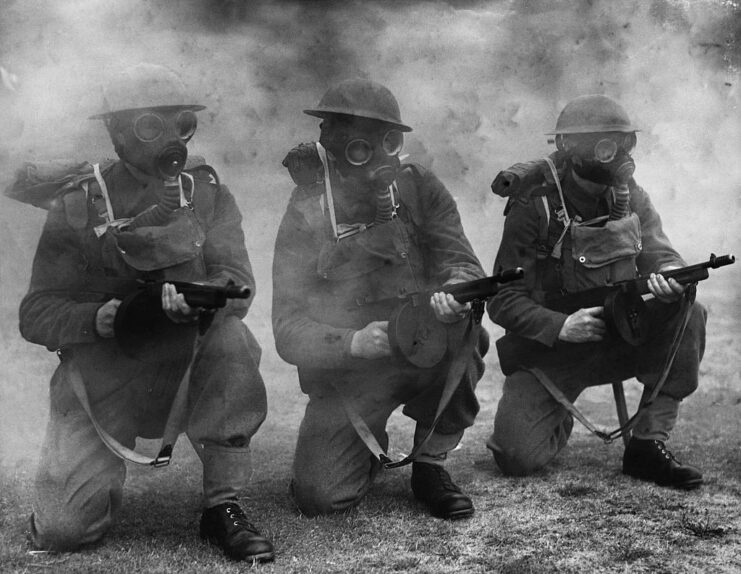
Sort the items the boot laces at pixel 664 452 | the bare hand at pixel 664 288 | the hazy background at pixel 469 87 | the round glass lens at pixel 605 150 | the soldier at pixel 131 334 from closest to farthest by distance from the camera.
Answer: the soldier at pixel 131 334 → the bare hand at pixel 664 288 → the boot laces at pixel 664 452 → the round glass lens at pixel 605 150 → the hazy background at pixel 469 87

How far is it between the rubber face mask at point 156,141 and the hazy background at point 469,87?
2206mm

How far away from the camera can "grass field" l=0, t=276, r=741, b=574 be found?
11.1 feet

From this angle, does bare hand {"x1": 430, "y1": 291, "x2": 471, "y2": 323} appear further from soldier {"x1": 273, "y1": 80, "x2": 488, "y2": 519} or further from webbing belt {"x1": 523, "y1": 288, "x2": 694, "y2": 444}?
webbing belt {"x1": 523, "y1": 288, "x2": 694, "y2": 444}

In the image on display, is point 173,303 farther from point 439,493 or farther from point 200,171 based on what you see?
point 439,493

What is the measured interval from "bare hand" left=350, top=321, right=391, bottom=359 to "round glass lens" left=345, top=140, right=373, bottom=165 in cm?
74

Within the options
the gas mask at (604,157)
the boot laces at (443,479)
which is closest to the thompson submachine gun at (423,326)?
the boot laces at (443,479)

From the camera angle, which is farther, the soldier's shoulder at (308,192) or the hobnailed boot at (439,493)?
the soldier's shoulder at (308,192)

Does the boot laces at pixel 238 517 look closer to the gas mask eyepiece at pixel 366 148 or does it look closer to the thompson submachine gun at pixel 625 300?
the gas mask eyepiece at pixel 366 148

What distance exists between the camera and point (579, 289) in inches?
179

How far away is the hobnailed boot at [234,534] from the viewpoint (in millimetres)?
3391

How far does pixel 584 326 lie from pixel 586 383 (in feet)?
1.62

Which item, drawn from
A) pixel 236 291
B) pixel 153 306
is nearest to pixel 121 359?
pixel 153 306

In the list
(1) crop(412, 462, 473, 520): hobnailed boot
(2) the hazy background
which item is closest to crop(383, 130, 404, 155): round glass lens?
(1) crop(412, 462, 473, 520): hobnailed boot

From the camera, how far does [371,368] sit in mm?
4199
